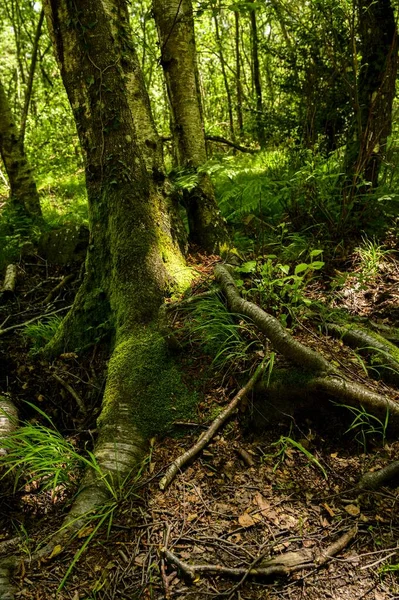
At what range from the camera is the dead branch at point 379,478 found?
Result: 2.00 meters

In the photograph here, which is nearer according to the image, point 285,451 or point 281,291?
point 285,451

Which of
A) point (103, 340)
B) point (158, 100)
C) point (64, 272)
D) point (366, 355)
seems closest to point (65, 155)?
point (158, 100)

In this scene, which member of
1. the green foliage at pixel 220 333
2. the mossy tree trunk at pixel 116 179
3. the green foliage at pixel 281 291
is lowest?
the green foliage at pixel 220 333

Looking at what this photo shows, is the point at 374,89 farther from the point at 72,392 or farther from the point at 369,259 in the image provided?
the point at 72,392

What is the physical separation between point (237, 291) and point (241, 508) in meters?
1.56

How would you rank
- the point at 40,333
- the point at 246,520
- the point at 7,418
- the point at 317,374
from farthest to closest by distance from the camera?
the point at 40,333 < the point at 7,418 < the point at 317,374 < the point at 246,520

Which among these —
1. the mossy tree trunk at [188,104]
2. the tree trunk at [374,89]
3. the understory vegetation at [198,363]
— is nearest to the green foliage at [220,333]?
the understory vegetation at [198,363]

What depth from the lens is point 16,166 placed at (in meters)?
6.95

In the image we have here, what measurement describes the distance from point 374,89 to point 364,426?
139 inches

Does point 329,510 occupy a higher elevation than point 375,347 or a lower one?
lower

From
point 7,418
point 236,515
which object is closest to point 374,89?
point 236,515

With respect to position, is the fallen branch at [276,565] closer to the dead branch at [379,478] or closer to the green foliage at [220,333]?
the dead branch at [379,478]

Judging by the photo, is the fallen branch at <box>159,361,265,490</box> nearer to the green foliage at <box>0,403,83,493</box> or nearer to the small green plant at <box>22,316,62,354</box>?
the green foliage at <box>0,403,83,493</box>

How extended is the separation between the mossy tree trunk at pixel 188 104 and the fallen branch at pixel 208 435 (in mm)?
1961
